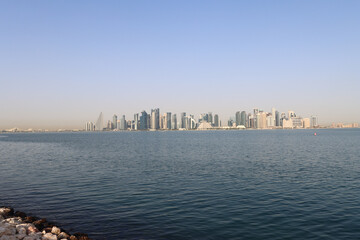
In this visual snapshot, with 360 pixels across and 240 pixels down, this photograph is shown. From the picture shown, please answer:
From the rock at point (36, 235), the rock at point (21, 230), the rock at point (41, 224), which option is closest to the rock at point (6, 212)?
the rock at point (41, 224)

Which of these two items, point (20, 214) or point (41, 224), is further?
point (20, 214)

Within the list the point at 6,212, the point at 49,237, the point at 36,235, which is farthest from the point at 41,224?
the point at 6,212

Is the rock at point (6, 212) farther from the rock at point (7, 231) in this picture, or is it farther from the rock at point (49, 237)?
the rock at point (49, 237)

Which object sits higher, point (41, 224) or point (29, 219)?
point (29, 219)

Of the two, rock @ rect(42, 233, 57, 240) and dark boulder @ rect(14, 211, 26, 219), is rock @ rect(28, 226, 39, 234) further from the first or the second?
dark boulder @ rect(14, 211, 26, 219)

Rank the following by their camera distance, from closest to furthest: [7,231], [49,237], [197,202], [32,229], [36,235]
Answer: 1. [49,237]
2. [36,235]
3. [7,231]
4. [32,229]
5. [197,202]

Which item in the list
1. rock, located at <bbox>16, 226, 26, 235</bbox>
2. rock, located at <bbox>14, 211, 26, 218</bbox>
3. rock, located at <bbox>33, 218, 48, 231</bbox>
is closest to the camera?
rock, located at <bbox>16, 226, 26, 235</bbox>

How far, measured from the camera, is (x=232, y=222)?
24.3 meters

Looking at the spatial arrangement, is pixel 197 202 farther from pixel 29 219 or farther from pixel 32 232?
pixel 29 219

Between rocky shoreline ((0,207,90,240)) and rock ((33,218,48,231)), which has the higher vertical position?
rocky shoreline ((0,207,90,240))

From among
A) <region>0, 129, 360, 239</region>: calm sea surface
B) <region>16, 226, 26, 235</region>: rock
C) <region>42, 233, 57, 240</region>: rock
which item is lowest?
<region>0, 129, 360, 239</region>: calm sea surface

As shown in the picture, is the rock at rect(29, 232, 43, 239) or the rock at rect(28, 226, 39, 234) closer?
the rock at rect(29, 232, 43, 239)

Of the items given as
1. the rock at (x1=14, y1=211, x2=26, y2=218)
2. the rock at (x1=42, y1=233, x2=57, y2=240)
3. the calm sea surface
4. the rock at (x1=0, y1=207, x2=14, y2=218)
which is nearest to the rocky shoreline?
the rock at (x1=42, y1=233, x2=57, y2=240)

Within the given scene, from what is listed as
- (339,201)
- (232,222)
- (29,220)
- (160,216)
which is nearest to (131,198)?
(160,216)
